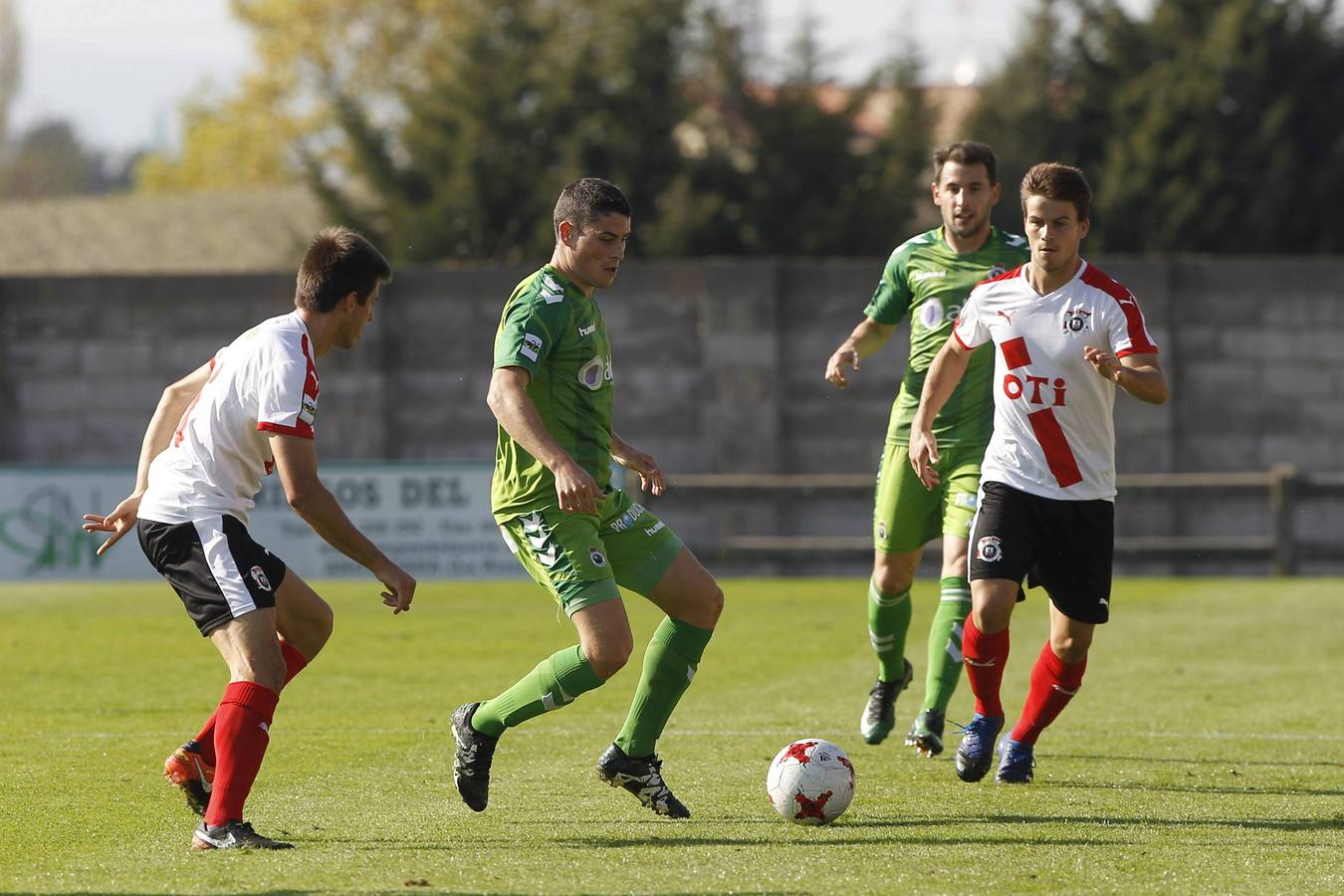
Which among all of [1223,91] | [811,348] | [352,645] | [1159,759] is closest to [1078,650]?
[1159,759]

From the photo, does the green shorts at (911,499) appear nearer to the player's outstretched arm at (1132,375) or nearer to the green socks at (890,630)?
the green socks at (890,630)

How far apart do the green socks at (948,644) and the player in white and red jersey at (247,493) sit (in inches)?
115

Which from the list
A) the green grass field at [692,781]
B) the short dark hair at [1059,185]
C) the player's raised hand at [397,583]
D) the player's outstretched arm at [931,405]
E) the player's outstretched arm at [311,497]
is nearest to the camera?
the green grass field at [692,781]

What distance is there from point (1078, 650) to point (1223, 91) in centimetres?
2427

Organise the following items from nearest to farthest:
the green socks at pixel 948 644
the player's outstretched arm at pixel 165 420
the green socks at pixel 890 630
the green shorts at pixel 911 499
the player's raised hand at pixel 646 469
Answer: the player's outstretched arm at pixel 165 420 < the player's raised hand at pixel 646 469 < the green socks at pixel 948 644 < the green shorts at pixel 911 499 < the green socks at pixel 890 630

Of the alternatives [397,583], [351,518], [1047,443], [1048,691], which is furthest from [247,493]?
[351,518]

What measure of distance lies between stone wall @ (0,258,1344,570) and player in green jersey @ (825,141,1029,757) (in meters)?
12.7

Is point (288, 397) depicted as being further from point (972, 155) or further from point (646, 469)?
point (972, 155)

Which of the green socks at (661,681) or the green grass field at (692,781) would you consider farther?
the green socks at (661,681)

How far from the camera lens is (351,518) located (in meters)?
18.5

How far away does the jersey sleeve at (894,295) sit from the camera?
8.55 m

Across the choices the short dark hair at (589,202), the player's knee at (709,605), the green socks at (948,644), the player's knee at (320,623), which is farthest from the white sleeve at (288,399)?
the green socks at (948,644)

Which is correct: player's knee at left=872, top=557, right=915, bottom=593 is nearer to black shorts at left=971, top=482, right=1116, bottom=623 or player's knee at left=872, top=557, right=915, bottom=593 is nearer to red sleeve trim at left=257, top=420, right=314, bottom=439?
black shorts at left=971, top=482, right=1116, bottom=623

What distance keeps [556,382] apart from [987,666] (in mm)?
2047
